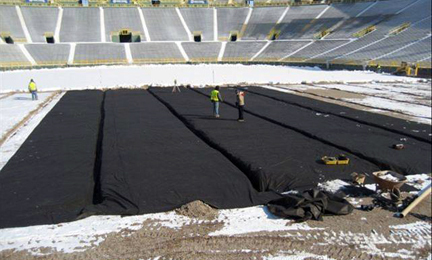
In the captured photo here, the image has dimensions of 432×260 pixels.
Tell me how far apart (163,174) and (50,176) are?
2.78 m

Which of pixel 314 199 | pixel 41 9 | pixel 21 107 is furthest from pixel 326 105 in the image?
pixel 41 9

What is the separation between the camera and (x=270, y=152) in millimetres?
9938

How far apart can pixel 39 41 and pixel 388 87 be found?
172ft

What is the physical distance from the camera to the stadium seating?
4725 centimetres

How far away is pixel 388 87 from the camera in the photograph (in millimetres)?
26031

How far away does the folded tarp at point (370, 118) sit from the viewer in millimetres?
12086

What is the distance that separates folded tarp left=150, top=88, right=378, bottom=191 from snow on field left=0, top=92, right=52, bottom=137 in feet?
24.0

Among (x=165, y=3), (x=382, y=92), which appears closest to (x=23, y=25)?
(x=165, y=3)

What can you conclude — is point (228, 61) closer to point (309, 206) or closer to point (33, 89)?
point (33, 89)

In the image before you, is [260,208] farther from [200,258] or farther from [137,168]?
[137,168]

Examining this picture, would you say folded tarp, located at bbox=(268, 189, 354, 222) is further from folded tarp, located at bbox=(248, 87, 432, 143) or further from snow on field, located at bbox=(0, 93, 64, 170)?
snow on field, located at bbox=(0, 93, 64, 170)

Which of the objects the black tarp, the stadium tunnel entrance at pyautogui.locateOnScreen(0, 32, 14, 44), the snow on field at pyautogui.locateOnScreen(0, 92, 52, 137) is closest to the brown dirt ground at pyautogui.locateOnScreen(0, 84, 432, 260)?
the black tarp

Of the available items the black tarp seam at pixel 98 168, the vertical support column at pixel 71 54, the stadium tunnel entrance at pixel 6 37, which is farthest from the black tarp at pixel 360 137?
the stadium tunnel entrance at pixel 6 37

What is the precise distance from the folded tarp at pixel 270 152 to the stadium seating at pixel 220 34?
32.8 metres
